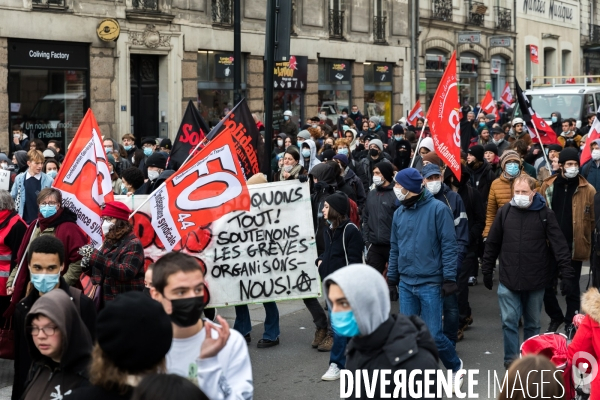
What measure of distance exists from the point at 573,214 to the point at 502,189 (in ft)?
2.38

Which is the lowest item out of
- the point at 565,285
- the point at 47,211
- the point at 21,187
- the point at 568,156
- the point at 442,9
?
the point at 565,285

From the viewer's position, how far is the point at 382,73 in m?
32.7

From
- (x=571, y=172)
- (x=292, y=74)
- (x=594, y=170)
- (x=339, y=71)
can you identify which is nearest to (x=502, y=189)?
(x=571, y=172)

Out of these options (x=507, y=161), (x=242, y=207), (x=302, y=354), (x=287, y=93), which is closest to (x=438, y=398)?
(x=242, y=207)

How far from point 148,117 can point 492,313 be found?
14.6 m

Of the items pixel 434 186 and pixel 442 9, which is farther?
pixel 442 9

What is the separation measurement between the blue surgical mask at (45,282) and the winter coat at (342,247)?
3.14 meters

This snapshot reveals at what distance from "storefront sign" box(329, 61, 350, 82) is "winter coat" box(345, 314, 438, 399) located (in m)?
26.4

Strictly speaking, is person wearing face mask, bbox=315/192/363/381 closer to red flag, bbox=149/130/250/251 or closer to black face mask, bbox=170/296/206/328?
red flag, bbox=149/130/250/251

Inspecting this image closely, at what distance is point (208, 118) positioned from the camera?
24.7 meters

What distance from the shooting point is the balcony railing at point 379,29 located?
3228 centimetres

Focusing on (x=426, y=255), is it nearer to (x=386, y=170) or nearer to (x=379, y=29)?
(x=386, y=170)

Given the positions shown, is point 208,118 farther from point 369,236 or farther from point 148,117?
point 369,236

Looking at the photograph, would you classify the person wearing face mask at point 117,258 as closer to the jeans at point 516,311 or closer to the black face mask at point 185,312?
the black face mask at point 185,312
